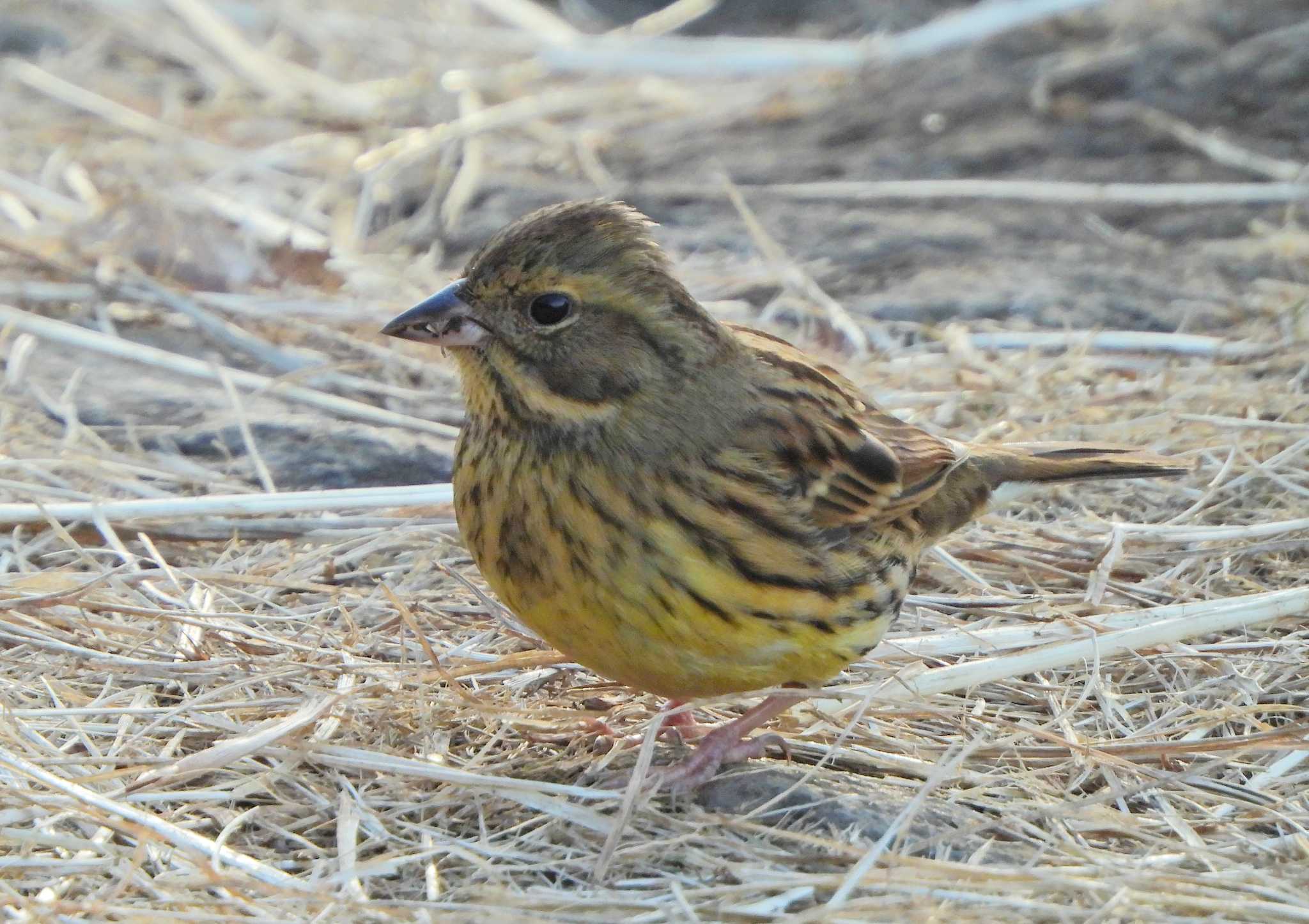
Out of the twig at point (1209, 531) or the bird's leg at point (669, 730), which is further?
the twig at point (1209, 531)

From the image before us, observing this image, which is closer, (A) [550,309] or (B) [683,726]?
(A) [550,309]

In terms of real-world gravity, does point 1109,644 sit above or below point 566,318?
below

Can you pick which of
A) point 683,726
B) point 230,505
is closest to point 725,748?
point 683,726

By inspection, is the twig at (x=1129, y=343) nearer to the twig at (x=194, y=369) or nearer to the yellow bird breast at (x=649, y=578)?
the twig at (x=194, y=369)

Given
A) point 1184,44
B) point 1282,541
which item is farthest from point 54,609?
point 1184,44

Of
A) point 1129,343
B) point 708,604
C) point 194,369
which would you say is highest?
point 1129,343

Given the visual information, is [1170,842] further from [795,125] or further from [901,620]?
[795,125]

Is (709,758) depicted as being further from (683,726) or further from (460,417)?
(460,417)

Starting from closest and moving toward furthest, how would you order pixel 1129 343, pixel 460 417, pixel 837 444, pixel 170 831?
pixel 170 831 < pixel 837 444 < pixel 460 417 < pixel 1129 343

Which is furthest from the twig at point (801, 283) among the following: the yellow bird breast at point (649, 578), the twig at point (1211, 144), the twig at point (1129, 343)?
the yellow bird breast at point (649, 578)
